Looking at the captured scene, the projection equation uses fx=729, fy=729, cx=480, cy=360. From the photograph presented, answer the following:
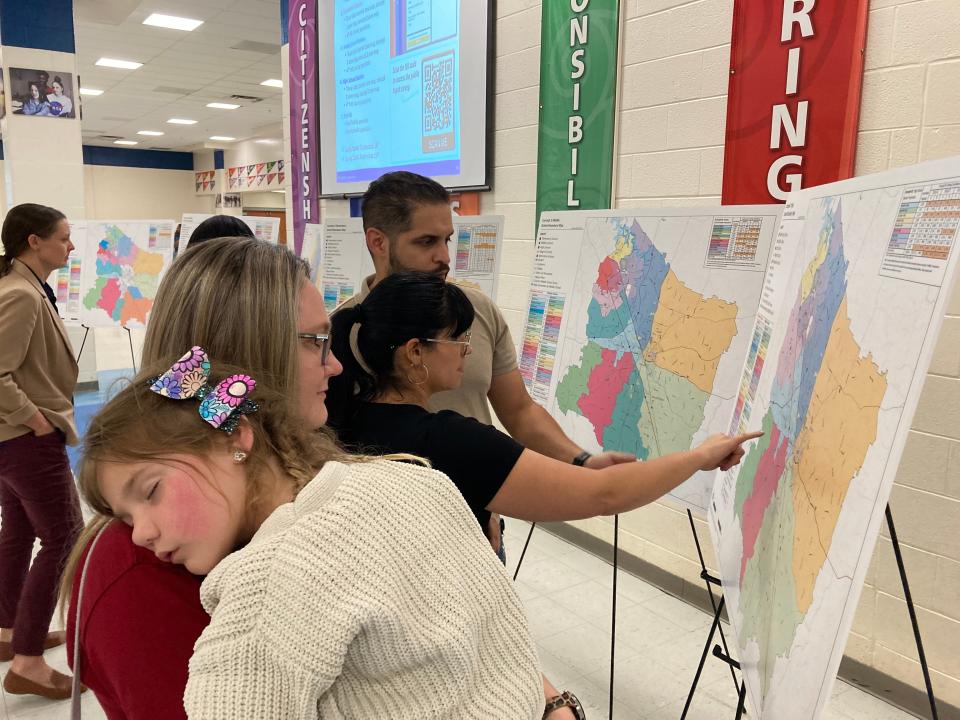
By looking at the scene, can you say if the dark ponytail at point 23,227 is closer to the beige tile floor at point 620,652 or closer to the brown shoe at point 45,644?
the brown shoe at point 45,644

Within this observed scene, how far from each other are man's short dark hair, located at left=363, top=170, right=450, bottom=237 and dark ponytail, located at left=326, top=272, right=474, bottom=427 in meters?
0.60

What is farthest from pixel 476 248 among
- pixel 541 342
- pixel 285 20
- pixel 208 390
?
pixel 285 20

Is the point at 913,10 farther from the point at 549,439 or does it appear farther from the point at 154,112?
the point at 154,112

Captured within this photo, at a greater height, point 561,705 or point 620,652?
point 561,705

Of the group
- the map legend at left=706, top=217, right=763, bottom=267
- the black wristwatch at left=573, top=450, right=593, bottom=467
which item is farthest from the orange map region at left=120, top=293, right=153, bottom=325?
the map legend at left=706, top=217, right=763, bottom=267

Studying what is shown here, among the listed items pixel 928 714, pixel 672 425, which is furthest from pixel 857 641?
pixel 672 425

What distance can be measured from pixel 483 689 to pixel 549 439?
106 cm

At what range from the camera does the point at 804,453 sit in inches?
38.7

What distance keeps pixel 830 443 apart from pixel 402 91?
3.68 metres

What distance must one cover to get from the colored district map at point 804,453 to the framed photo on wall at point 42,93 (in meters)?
6.54

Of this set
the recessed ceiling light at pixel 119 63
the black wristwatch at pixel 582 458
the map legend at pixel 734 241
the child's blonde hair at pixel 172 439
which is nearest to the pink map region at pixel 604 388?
the black wristwatch at pixel 582 458

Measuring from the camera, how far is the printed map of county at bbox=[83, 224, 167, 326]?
18.8 feet

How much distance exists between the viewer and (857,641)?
90.6 inches

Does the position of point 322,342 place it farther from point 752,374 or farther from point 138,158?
point 138,158
